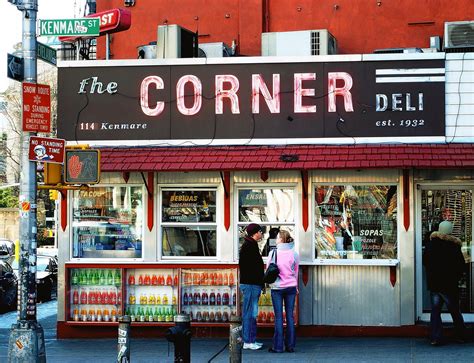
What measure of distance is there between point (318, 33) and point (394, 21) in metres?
2.44

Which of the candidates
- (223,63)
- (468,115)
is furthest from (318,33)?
(468,115)

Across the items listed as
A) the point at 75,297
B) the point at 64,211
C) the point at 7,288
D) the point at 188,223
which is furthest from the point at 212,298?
the point at 7,288

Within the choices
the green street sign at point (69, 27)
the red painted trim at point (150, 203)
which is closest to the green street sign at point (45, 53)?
the green street sign at point (69, 27)

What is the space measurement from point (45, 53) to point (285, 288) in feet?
16.3

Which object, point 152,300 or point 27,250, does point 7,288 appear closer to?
point 152,300

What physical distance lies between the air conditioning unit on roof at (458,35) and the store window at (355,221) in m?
2.65

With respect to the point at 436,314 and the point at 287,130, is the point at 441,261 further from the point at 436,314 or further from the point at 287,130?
the point at 287,130

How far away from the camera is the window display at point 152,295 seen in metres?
15.5

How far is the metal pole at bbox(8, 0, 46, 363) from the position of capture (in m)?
11.9

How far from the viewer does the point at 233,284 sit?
1536 centimetres

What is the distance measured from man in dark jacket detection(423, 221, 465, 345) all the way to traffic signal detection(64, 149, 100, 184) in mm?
5307

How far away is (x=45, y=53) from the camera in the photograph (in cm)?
1289

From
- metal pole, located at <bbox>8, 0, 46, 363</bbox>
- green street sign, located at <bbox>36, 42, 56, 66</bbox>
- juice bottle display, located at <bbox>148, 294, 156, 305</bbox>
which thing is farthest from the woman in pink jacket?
green street sign, located at <bbox>36, 42, 56, 66</bbox>

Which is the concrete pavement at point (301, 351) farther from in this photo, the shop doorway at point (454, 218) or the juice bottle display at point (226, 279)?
the shop doorway at point (454, 218)
